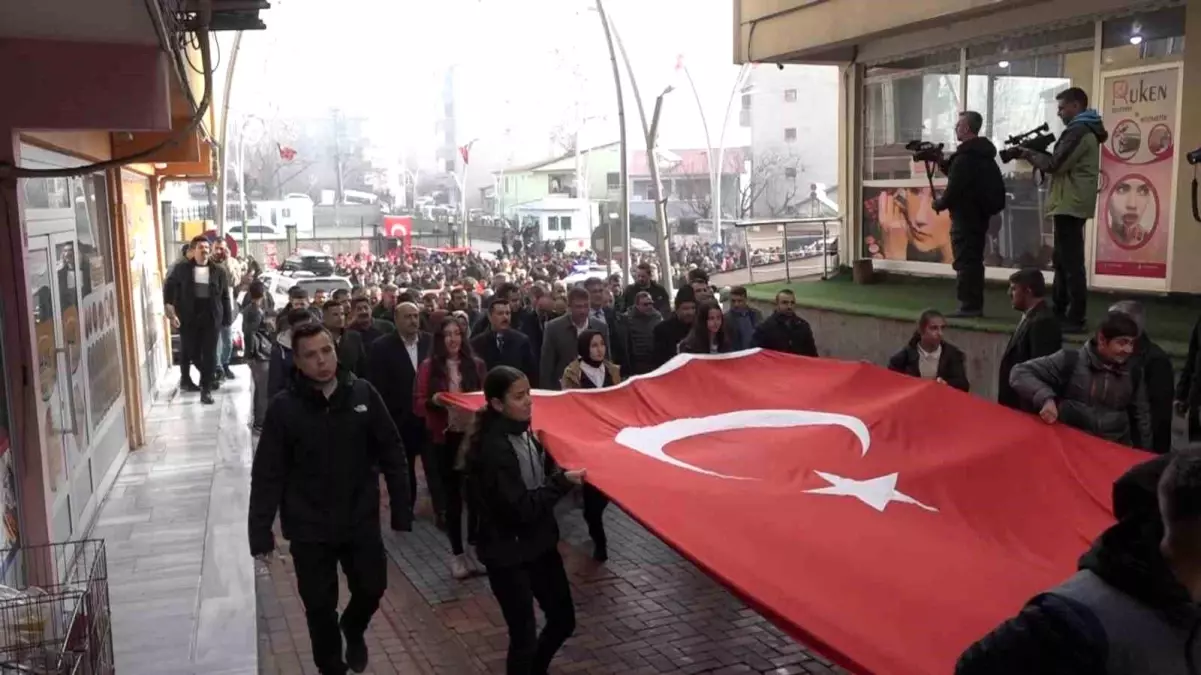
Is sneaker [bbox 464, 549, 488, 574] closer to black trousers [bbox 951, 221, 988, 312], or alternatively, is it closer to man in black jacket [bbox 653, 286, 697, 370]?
man in black jacket [bbox 653, 286, 697, 370]

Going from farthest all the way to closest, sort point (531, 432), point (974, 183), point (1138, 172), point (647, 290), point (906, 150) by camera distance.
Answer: point (906, 150)
point (647, 290)
point (1138, 172)
point (974, 183)
point (531, 432)

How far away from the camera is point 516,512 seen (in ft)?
16.3

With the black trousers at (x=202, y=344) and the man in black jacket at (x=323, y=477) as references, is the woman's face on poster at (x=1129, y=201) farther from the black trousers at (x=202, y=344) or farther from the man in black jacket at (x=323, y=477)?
the black trousers at (x=202, y=344)

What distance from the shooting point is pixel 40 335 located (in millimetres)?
7031

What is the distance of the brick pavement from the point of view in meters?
5.98

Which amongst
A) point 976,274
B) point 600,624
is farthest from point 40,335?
point 976,274

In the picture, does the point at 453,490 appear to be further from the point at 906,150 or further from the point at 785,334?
the point at 906,150

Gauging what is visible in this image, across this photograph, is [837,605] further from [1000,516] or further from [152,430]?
[152,430]

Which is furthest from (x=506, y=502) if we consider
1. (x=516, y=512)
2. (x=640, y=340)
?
(x=640, y=340)

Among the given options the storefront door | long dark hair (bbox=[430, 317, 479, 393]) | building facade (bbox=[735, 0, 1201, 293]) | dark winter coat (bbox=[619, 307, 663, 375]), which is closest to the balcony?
building facade (bbox=[735, 0, 1201, 293])

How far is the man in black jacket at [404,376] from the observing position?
861cm

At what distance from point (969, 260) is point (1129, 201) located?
2.58 m

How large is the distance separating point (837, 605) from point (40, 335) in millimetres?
5905

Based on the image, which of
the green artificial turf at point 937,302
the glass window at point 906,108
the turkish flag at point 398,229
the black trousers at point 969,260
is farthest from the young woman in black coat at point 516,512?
the turkish flag at point 398,229
